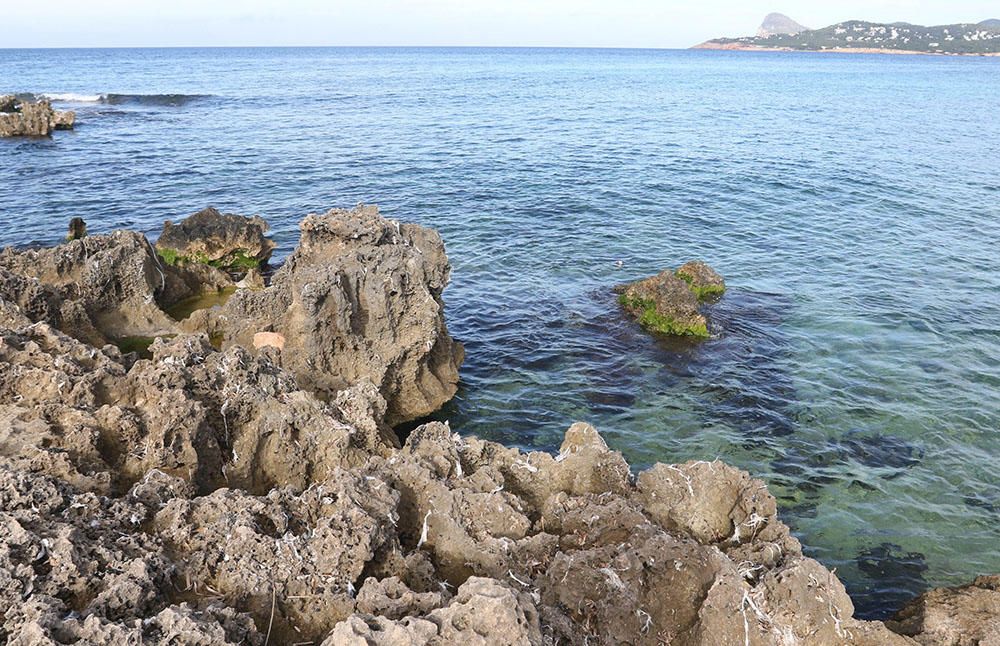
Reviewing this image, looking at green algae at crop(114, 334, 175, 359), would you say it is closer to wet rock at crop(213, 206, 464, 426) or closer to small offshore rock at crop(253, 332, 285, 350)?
wet rock at crop(213, 206, 464, 426)

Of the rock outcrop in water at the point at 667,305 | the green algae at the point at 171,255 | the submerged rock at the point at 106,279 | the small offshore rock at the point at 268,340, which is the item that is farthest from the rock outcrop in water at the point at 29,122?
the rock outcrop in water at the point at 667,305

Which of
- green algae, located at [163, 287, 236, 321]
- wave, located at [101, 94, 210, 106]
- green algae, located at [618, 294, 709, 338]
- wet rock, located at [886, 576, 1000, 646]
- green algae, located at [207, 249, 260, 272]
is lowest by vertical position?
wet rock, located at [886, 576, 1000, 646]

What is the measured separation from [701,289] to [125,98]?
73376mm

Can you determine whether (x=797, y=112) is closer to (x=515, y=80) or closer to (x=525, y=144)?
(x=525, y=144)

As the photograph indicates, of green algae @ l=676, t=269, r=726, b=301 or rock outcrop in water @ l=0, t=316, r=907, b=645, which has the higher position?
rock outcrop in water @ l=0, t=316, r=907, b=645

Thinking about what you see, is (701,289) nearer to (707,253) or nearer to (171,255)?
(707,253)

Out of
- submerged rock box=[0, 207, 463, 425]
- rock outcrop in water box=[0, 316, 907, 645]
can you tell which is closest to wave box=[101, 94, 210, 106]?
submerged rock box=[0, 207, 463, 425]

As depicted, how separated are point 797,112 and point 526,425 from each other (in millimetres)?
64724

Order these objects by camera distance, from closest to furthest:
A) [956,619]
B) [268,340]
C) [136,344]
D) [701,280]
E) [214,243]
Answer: [956,619] < [268,340] < [136,344] < [701,280] < [214,243]

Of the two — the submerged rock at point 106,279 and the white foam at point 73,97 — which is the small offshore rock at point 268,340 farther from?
the white foam at point 73,97

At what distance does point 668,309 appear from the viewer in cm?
1939

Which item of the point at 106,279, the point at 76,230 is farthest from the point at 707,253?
the point at 76,230

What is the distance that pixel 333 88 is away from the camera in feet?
292

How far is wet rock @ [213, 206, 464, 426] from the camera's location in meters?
14.0
